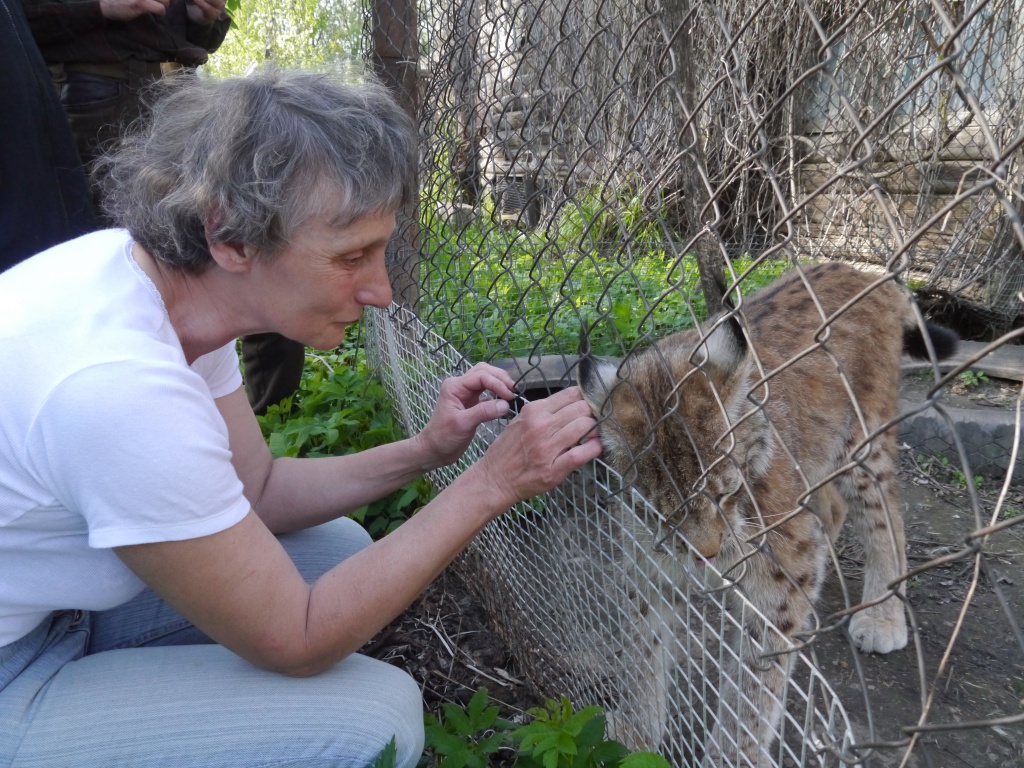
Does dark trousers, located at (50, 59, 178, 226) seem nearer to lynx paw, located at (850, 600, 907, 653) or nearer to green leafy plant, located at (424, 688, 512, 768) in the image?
green leafy plant, located at (424, 688, 512, 768)

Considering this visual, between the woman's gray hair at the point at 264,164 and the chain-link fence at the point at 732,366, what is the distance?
1.65 feet

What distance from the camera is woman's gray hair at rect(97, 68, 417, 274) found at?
170cm

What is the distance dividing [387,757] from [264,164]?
1.27m

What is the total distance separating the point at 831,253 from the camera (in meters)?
6.34

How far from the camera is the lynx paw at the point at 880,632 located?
10.8 ft

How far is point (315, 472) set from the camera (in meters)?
2.51

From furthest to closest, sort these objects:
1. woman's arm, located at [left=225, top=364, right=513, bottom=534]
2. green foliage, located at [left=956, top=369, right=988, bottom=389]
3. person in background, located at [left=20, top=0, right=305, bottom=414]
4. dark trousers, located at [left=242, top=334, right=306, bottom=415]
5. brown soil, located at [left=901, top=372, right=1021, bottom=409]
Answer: green foliage, located at [left=956, top=369, right=988, bottom=389] → brown soil, located at [left=901, top=372, right=1021, bottom=409] → dark trousers, located at [left=242, top=334, right=306, bottom=415] → person in background, located at [left=20, top=0, right=305, bottom=414] → woman's arm, located at [left=225, top=364, right=513, bottom=534]

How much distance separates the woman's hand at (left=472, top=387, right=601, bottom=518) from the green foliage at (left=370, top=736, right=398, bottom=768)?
57cm

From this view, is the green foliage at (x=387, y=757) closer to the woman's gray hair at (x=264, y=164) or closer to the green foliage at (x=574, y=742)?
the green foliage at (x=574, y=742)

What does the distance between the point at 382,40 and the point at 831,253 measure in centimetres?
402

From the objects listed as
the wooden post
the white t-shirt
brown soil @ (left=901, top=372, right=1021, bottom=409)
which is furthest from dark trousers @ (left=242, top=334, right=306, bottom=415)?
brown soil @ (left=901, top=372, right=1021, bottom=409)

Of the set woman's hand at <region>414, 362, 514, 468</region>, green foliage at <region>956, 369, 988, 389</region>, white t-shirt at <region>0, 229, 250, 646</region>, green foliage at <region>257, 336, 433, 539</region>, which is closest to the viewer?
white t-shirt at <region>0, 229, 250, 646</region>

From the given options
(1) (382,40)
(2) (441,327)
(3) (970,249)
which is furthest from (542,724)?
(3) (970,249)

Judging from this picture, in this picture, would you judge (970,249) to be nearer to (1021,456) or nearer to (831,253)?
(831,253)
